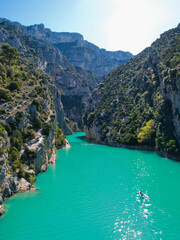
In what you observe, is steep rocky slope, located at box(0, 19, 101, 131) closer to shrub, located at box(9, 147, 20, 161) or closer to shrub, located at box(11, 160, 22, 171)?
shrub, located at box(9, 147, 20, 161)

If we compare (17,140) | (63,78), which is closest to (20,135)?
(17,140)

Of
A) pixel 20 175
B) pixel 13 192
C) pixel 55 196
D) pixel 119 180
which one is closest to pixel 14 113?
pixel 20 175

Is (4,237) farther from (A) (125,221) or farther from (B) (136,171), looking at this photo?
(B) (136,171)

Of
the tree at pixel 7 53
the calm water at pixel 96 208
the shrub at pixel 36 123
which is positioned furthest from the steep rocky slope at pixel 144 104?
the tree at pixel 7 53

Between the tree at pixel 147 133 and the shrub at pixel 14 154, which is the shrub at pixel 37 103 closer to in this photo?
→ the shrub at pixel 14 154

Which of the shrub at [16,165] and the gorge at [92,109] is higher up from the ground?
the gorge at [92,109]
